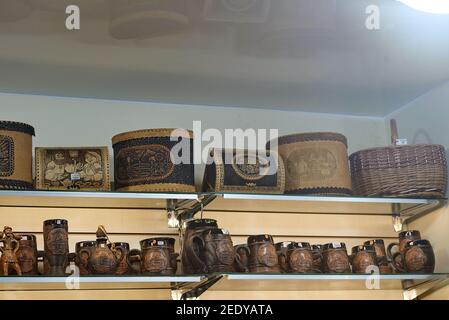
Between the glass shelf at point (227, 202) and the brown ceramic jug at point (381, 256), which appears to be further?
the brown ceramic jug at point (381, 256)

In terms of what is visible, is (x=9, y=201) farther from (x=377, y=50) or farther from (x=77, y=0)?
(x=377, y=50)

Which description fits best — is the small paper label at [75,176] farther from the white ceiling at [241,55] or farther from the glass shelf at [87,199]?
the white ceiling at [241,55]

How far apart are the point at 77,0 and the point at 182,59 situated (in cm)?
58

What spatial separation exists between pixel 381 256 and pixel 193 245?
775 mm

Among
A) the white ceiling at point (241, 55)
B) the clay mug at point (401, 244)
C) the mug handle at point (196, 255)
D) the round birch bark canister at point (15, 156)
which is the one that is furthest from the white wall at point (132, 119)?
the clay mug at point (401, 244)

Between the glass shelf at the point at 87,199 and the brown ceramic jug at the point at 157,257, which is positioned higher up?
the glass shelf at the point at 87,199

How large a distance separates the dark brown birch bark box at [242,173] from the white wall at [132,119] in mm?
237

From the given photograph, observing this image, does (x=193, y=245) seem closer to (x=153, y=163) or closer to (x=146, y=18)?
(x=153, y=163)

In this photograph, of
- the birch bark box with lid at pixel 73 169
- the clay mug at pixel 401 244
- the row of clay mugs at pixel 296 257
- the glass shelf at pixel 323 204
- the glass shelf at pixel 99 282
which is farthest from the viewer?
the clay mug at pixel 401 244

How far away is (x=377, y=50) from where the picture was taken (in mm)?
2996

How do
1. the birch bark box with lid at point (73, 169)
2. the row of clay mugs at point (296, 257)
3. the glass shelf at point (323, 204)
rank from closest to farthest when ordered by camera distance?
1. the birch bark box with lid at point (73, 169)
2. the row of clay mugs at point (296, 257)
3. the glass shelf at point (323, 204)

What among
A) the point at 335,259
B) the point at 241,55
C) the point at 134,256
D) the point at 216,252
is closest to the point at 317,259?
the point at 335,259

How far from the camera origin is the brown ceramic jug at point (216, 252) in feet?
9.28

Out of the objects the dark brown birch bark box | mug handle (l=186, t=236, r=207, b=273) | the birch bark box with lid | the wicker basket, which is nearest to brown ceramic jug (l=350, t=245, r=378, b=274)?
the wicker basket
